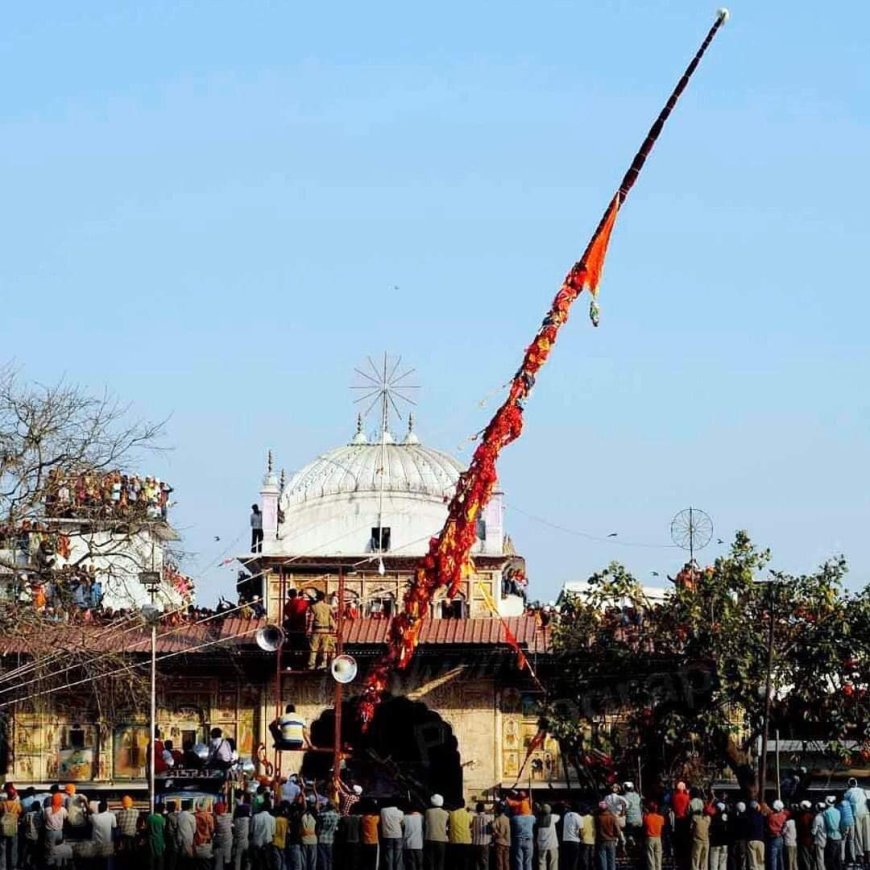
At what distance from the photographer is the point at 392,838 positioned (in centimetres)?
3344

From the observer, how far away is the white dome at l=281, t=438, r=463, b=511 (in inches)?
2242

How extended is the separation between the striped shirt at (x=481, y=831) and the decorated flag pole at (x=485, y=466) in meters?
8.76

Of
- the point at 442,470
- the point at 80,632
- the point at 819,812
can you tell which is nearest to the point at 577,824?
the point at 819,812

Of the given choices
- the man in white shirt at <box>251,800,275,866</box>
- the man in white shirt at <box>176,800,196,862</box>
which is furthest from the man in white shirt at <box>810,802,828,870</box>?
the man in white shirt at <box>176,800,196,862</box>

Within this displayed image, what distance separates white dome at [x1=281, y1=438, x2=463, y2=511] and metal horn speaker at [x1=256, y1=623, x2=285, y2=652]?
14206 mm

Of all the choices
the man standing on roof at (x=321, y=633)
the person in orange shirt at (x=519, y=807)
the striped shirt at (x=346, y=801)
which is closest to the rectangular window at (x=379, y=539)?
the man standing on roof at (x=321, y=633)

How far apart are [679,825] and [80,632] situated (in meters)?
12.9

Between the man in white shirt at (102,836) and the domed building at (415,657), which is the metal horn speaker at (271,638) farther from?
the man in white shirt at (102,836)

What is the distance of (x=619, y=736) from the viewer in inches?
1673

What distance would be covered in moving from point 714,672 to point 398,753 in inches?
396

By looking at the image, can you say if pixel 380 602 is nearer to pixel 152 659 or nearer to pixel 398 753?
pixel 398 753

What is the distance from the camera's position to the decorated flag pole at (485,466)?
42.0 metres

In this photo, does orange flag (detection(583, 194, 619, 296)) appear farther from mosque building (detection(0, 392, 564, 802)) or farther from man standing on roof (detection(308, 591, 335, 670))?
man standing on roof (detection(308, 591, 335, 670))

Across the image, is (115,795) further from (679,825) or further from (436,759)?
(679,825)
